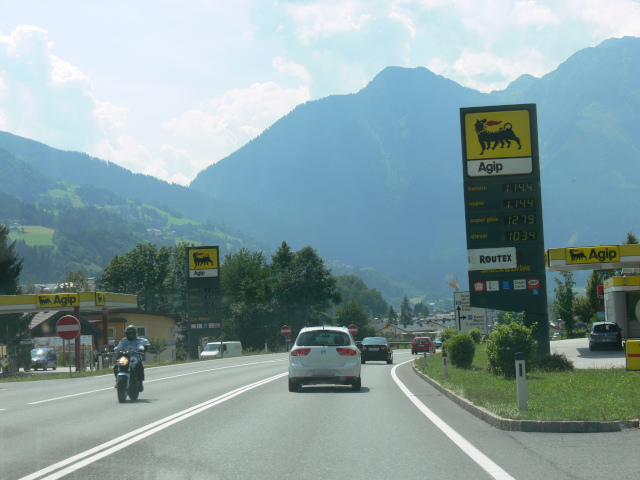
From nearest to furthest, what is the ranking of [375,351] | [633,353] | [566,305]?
[633,353] → [375,351] → [566,305]

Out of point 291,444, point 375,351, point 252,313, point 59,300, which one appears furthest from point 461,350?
point 252,313

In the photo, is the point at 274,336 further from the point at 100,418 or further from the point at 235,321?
the point at 100,418

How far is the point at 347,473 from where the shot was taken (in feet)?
25.0

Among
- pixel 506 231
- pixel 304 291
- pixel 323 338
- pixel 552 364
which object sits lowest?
pixel 552 364

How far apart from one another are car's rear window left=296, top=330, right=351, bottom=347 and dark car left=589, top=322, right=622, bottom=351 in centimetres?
2295

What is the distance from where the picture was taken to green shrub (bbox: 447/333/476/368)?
87.4ft

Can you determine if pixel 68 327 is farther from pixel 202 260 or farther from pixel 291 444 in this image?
pixel 202 260

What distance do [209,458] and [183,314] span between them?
344 feet

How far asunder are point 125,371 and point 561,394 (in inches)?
364

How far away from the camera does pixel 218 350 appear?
208 feet

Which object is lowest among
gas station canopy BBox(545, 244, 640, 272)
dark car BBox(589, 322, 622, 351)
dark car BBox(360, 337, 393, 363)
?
dark car BBox(360, 337, 393, 363)

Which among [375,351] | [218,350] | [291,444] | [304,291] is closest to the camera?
[291,444]

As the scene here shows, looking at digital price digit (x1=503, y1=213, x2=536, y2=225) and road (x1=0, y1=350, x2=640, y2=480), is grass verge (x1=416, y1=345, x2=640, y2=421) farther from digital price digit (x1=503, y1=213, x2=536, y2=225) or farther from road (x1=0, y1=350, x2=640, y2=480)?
digital price digit (x1=503, y1=213, x2=536, y2=225)

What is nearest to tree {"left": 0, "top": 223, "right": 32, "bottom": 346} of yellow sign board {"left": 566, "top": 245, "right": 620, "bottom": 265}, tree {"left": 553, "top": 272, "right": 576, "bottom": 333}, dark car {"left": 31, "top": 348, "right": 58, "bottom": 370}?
dark car {"left": 31, "top": 348, "right": 58, "bottom": 370}
